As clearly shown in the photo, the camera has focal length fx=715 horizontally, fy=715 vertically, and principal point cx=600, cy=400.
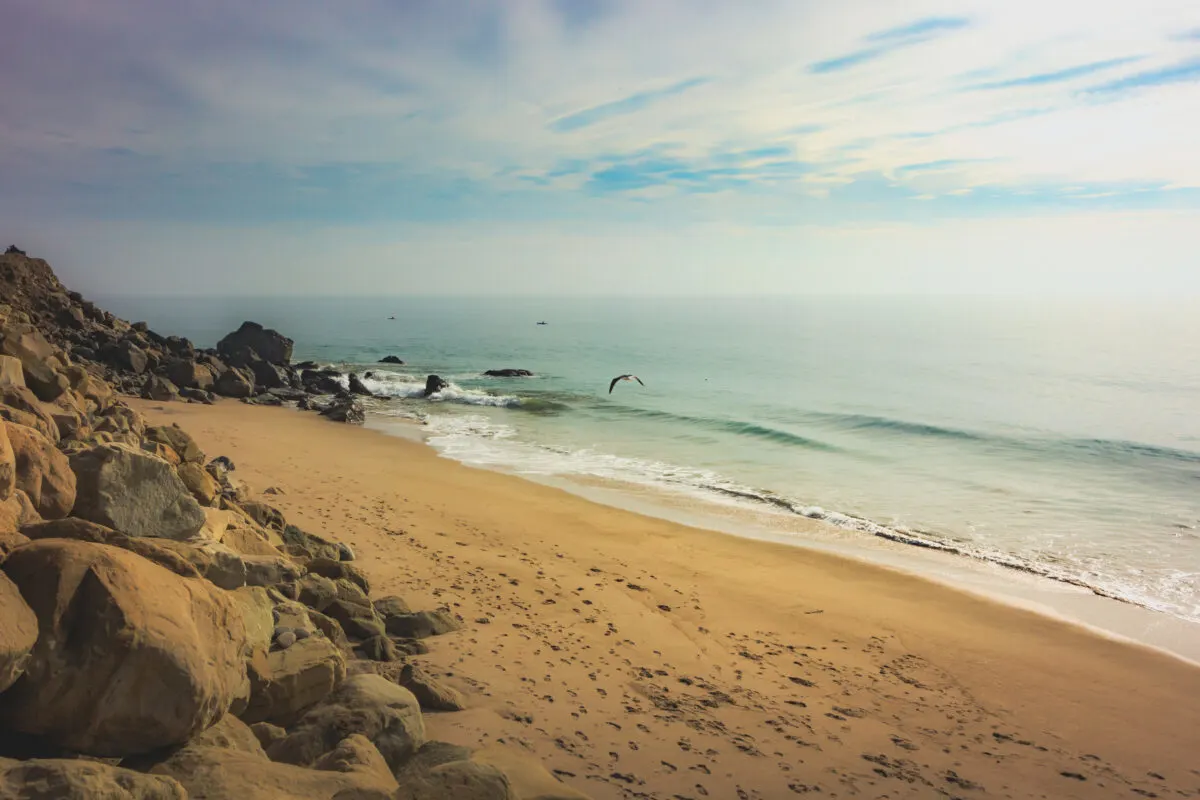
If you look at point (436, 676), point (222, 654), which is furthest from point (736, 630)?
point (222, 654)

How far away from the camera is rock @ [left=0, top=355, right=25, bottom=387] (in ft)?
23.3

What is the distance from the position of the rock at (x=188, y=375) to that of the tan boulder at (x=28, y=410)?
23.4 meters

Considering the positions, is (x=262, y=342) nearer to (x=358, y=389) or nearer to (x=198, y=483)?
(x=358, y=389)

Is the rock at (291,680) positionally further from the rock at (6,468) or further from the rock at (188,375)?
the rock at (188,375)

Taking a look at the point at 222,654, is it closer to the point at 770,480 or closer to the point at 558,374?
the point at 770,480

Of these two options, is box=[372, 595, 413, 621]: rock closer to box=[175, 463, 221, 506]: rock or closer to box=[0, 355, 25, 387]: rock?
box=[175, 463, 221, 506]: rock

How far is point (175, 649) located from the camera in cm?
389

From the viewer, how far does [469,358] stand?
5656cm

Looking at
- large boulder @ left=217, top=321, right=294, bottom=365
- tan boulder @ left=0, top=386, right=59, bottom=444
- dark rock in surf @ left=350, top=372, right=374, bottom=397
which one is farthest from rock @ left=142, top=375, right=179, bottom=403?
tan boulder @ left=0, top=386, right=59, bottom=444

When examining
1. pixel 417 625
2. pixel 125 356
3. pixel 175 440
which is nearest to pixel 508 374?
pixel 125 356

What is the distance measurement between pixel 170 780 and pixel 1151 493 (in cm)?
2448

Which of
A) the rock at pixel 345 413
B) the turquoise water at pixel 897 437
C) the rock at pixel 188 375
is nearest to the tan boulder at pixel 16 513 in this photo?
the turquoise water at pixel 897 437

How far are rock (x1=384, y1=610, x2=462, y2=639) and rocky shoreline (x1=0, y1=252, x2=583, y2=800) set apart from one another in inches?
0.8

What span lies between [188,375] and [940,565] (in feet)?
88.4
